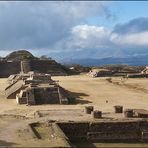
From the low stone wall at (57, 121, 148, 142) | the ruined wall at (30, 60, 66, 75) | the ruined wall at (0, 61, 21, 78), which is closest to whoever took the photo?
the low stone wall at (57, 121, 148, 142)

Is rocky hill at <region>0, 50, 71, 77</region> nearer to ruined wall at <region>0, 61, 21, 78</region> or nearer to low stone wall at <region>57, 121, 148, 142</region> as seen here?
ruined wall at <region>0, 61, 21, 78</region>

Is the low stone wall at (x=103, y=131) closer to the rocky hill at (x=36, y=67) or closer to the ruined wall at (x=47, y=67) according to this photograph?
the rocky hill at (x=36, y=67)

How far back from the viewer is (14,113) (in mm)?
29719

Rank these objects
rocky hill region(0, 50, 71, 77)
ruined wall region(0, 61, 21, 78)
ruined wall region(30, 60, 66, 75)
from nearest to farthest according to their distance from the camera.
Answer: ruined wall region(0, 61, 21, 78), rocky hill region(0, 50, 71, 77), ruined wall region(30, 60, 66, 75)

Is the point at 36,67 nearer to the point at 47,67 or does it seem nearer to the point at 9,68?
the point at 47,67

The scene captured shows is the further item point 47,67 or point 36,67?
point 47,67

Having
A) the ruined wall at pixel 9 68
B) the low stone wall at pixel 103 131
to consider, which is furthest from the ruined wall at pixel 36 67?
the low stone wall at pixel 103 131

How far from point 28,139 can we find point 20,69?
5269 cm

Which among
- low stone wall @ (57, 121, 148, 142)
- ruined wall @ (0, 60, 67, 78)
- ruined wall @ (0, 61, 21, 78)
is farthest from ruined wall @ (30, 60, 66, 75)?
low stone wall @ (57, 121, 148, 142)

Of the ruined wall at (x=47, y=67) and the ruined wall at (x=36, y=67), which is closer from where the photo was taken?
the ruined wall at (x=36, y=67)

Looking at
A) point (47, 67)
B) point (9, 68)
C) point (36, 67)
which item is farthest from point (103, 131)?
point (9, 68)

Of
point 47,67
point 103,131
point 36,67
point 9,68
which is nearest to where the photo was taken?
point 103,131

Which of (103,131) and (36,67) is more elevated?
(36,67)

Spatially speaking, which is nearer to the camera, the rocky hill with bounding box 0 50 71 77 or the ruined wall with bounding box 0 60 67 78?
the ruined wall with bounding box 0 60 67 78
